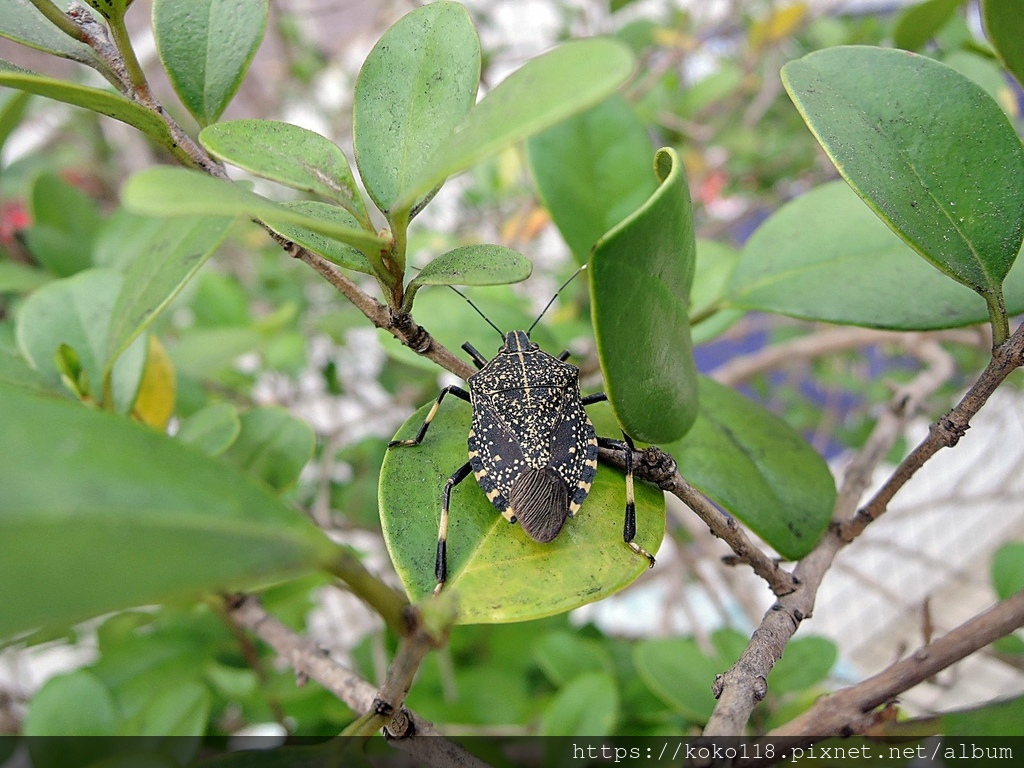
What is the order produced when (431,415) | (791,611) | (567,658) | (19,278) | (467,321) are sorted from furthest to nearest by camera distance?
(567,658) < (19,278) < (467,321) < (431,415) < (791,611)

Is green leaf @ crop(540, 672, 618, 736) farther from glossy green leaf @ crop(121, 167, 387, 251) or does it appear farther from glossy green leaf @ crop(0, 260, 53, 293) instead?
glossy green leaf @ crop(0, 260, 53, 293)

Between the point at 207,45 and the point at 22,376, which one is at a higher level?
the point at 207,45

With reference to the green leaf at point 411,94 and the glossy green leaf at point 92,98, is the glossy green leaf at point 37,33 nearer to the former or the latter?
the glossy green leaf at point 92,98

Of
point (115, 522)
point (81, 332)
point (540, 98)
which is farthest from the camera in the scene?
point (81, 332)

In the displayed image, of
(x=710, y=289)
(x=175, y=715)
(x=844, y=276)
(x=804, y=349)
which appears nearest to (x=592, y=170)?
(x=710, y=289)

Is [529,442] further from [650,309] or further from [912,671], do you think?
[912,671]

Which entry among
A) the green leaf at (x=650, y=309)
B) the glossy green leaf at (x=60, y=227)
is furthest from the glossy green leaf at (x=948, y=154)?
the glossy green leaf at (x=60, y=227)

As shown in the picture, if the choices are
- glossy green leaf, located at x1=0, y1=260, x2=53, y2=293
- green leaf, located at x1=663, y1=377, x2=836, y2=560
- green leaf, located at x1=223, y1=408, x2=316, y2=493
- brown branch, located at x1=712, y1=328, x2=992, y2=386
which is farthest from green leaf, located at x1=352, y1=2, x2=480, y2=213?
brown branch, located at x1=712, y1=328, x2=992, y2=386
